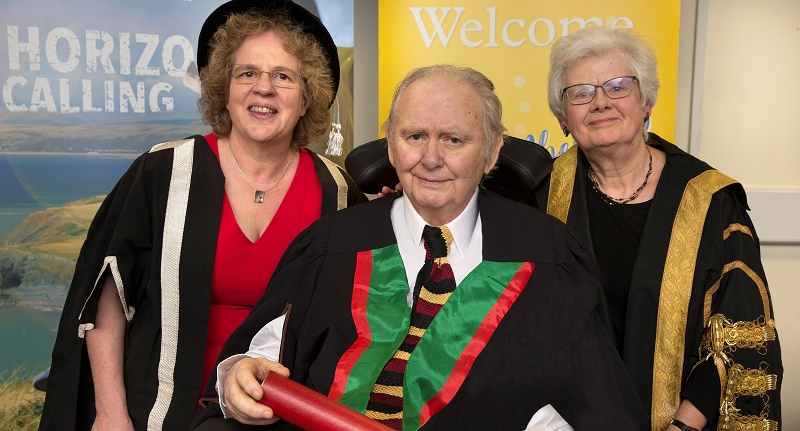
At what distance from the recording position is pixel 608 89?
7.16 feet

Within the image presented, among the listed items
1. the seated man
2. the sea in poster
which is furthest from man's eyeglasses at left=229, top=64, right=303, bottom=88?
the sea in poster

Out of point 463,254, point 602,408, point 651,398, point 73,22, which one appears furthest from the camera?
point 73,22

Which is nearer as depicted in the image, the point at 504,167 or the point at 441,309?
the point at 441,309

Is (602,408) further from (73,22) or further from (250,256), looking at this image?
(73,22)

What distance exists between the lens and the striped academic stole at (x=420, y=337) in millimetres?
1663

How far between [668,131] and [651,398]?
5.38 ft

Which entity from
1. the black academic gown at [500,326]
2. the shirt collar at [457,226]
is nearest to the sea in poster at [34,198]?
the black academic gown at [500,326]

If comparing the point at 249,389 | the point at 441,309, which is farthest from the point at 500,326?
the point at 249,389

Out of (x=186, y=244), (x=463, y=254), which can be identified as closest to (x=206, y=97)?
(x=186, y=244)

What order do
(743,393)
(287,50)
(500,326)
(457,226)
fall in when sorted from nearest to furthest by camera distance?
(500,326), (457,226), (743,393), (287,50)

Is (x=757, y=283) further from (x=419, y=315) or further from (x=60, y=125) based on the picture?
(x=60, y=125)

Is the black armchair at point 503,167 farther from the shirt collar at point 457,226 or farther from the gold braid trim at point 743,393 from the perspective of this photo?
the gold braid trim at point 743,393

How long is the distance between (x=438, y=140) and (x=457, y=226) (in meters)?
0.23

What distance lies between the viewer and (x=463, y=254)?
1.83 metres
